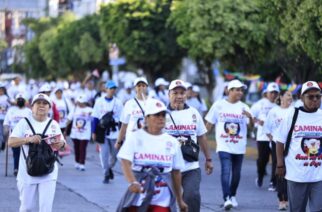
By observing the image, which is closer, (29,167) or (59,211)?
(29,167)

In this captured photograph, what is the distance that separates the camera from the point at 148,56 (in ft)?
128

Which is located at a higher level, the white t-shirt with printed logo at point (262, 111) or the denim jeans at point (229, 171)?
the white t-shirt with printed logo at point (262, 111)

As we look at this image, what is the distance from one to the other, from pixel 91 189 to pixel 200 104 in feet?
30.8

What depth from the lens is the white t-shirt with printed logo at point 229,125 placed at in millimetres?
14195

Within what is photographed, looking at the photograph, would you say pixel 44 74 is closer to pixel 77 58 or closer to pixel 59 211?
pixel 77 58

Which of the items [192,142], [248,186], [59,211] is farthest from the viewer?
[248,186]

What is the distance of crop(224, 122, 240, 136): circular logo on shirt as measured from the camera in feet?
46.8

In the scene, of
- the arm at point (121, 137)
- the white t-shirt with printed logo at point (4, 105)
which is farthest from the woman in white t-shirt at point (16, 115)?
the arm at point (121, 137)

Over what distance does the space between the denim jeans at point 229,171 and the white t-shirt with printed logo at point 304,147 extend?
3.62 metres

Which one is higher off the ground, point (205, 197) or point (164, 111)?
point (164, 111)

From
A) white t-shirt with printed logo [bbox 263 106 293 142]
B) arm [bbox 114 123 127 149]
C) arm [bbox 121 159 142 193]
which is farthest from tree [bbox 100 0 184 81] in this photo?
arm [bbox 121 159 142 193]

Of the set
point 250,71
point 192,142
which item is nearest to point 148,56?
point 250,71

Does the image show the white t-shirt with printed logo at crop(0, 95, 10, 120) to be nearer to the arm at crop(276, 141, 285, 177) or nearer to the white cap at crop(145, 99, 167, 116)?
the arm at crop(276, 141, 285, 177)

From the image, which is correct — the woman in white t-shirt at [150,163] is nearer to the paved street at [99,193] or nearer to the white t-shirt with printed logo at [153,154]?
the white t-shirt with printed logo at [153,154]
